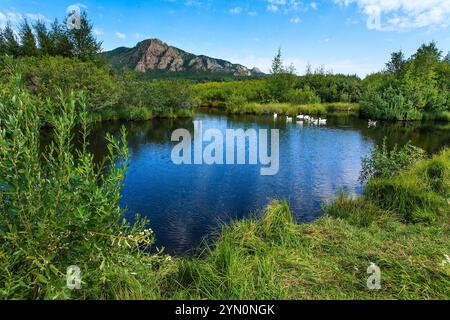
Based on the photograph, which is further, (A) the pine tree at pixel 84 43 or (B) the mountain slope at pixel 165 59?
(B) the mountain slope at pixel 165 59

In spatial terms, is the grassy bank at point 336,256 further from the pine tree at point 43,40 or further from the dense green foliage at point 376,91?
the pine tree at point 43,40

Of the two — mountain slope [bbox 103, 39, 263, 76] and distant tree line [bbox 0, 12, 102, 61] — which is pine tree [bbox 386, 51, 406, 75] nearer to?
distant tree line [bbox 0, 12, 102, 61]

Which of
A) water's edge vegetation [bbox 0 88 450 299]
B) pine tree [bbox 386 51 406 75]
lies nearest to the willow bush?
water's edge vegetation [bbox 0 88 450 299]

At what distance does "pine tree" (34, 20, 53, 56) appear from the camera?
32144mm

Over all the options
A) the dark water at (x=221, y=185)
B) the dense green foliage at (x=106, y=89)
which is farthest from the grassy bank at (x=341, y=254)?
the dense green foliage at (x=106, y=89)

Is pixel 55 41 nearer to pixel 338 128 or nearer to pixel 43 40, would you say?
pixel 43 40

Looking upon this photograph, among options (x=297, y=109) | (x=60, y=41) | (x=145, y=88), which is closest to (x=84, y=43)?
(x=60, y=41)

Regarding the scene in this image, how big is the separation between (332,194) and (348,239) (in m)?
4.48

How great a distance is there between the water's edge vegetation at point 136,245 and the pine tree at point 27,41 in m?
34.4

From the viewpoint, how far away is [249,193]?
389 inches

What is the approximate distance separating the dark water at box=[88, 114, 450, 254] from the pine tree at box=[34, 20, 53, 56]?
806 inches

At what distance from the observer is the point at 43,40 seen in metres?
32.5

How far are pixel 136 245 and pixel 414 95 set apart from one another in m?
34.7

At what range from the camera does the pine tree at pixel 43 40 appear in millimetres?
32144
